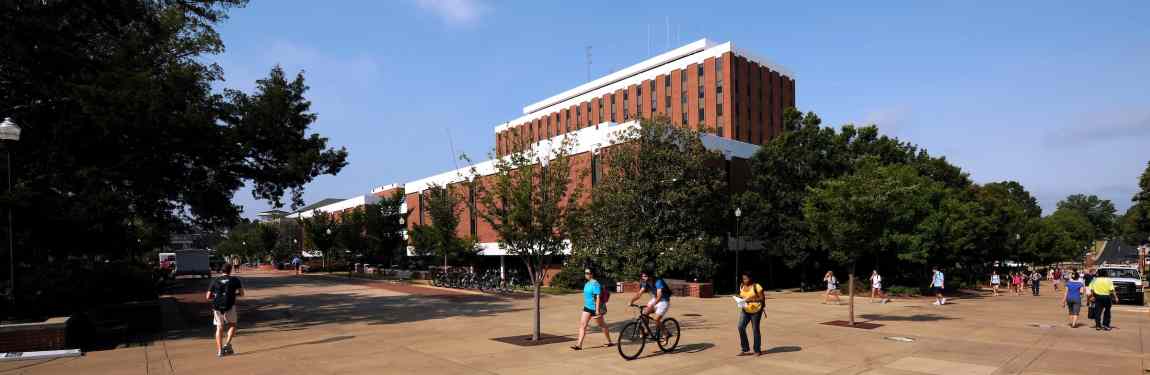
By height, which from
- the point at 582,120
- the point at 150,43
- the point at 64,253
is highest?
the point at 582,120

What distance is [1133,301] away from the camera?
26344 millimetres

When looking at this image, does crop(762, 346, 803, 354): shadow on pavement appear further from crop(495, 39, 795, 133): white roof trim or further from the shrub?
crop(495, 39, 795, 133): white roof trim

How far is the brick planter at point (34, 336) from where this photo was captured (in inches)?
468

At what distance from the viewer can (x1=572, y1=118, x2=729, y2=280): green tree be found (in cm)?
2898

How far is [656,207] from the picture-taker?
30.1 meters

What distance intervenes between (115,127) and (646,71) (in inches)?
2706

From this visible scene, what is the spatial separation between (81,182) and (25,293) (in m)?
2.71

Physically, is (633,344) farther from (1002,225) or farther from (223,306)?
(1002,225)

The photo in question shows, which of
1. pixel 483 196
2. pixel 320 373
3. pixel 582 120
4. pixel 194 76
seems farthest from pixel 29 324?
pixel 582 120

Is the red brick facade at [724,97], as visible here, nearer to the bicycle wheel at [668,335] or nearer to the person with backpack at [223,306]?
the bicycle wheel at [668,335]

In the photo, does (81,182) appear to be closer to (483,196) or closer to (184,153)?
(184,153)

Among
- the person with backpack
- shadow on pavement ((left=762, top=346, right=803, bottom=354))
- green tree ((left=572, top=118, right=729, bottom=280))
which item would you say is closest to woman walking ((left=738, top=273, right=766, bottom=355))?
shadow on pavement ((left=762, top=346, right=803, bottom=354))

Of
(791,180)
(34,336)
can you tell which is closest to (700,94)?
(791,180)

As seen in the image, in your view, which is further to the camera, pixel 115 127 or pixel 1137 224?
pixel 1137 224
